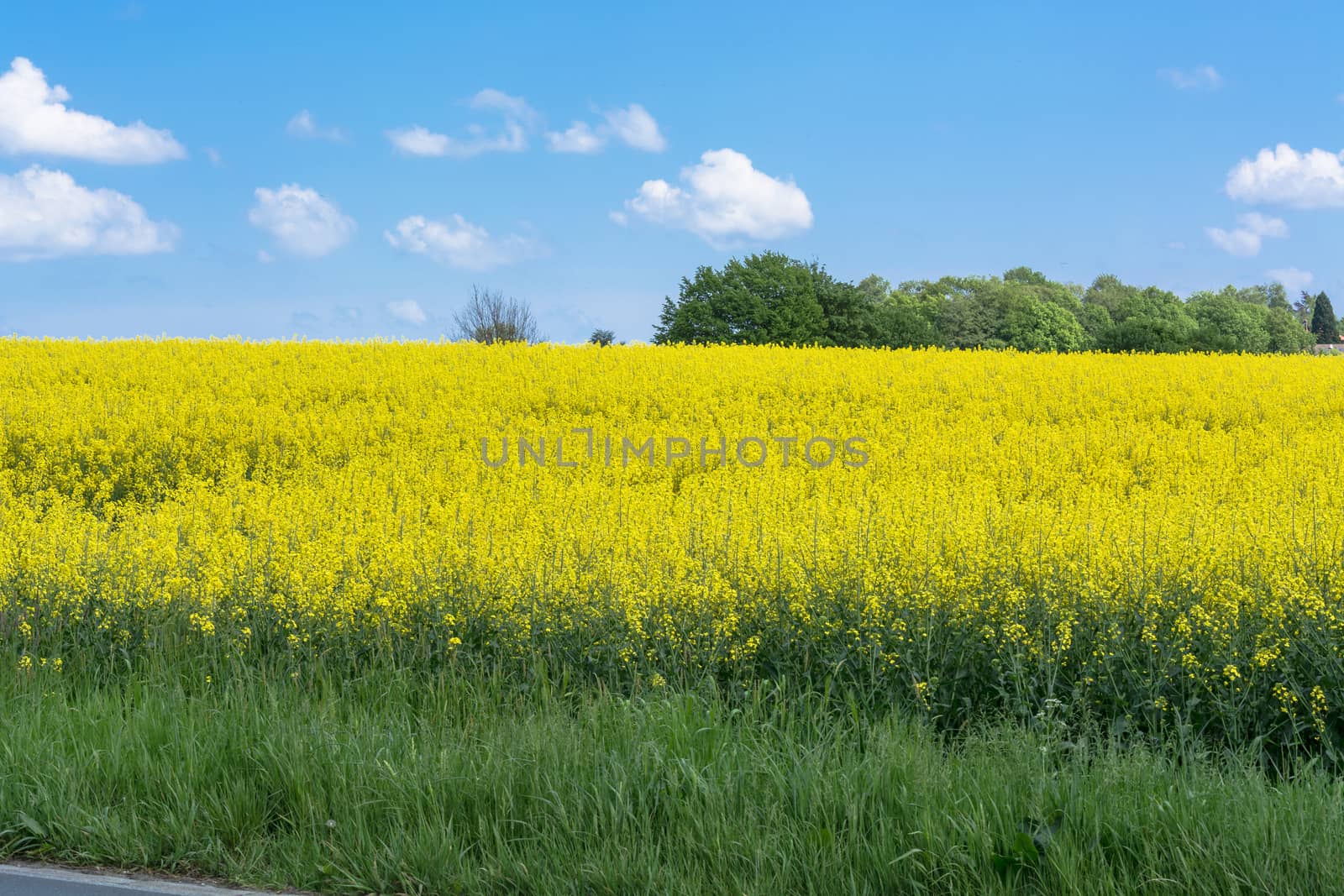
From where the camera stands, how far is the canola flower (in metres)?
5.55

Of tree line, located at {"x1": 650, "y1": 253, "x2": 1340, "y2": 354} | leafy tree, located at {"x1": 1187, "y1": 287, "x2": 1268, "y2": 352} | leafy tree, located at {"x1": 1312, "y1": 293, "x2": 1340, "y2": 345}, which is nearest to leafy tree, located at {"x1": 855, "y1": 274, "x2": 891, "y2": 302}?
tree line, located at {"x1": 650, "y1": 253, "x2": 1340, "y2": 354}

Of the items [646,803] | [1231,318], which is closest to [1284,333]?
[1231,318]

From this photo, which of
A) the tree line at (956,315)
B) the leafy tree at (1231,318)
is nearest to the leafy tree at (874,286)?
the tree line at (956,315)

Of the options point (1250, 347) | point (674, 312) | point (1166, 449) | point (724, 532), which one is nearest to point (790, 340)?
point (674, 312)

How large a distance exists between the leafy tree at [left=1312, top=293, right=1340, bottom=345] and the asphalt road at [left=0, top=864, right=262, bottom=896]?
156m

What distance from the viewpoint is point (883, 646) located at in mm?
5648

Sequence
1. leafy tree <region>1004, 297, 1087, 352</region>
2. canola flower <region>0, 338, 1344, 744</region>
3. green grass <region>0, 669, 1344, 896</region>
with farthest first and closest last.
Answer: leafy tree <region>1004, 297, 1087, 352</region>, canola flower <region>0, 338, 1344, 744</region>, green grass <region>0, 669, 1344, 896</region>

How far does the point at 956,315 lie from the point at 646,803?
7367 cm

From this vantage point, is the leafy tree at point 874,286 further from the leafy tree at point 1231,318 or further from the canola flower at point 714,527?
the canola flower at point 714,527

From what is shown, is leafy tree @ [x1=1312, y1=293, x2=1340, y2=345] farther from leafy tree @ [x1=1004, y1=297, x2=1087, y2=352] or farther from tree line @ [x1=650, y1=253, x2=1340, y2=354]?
leafy tree @ [x1=1004, y1=297, x2=1087, y2=352]

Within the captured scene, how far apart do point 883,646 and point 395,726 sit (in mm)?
2584

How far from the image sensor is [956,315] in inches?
2916

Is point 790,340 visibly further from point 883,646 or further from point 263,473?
point 883,646

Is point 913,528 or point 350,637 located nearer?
point 350,637
